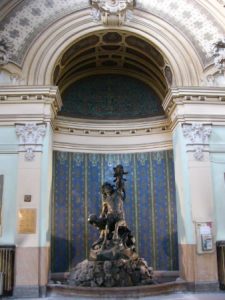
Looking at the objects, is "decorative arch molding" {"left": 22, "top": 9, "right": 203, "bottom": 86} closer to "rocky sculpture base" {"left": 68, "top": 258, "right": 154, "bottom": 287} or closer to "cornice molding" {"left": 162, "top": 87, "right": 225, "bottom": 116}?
"cornice molding" {"left": 162, "top": 87, "right": 225, "bottom": 116}

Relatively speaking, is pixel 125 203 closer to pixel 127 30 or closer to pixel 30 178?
pixel 30 178

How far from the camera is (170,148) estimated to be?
563 inches

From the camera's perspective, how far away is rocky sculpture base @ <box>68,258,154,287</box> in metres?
10.2

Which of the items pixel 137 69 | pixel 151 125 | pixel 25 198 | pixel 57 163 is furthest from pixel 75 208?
pixel 137 69

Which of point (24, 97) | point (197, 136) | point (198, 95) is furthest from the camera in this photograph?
point (198, 95)

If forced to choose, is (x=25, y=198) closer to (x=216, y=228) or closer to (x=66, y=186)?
(x=66, y=186)

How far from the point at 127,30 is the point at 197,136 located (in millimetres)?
4088

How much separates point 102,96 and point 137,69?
5.55ft

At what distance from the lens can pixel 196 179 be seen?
451 inches

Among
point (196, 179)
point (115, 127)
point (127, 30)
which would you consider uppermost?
point (127, 30)

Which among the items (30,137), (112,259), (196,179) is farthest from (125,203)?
(30,137)

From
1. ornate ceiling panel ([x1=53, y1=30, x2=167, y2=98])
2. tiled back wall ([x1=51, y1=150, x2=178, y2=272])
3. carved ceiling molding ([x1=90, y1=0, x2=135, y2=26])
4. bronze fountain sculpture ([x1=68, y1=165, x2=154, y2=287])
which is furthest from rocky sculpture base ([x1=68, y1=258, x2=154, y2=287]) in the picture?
Answer: carved ceiling molding ([x1=90, y1=0, x2=135, y2=26])

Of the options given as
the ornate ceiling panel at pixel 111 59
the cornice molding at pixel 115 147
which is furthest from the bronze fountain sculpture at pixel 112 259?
the ornate ceiling panel at pixel 111 59

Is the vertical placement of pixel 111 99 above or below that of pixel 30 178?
above
